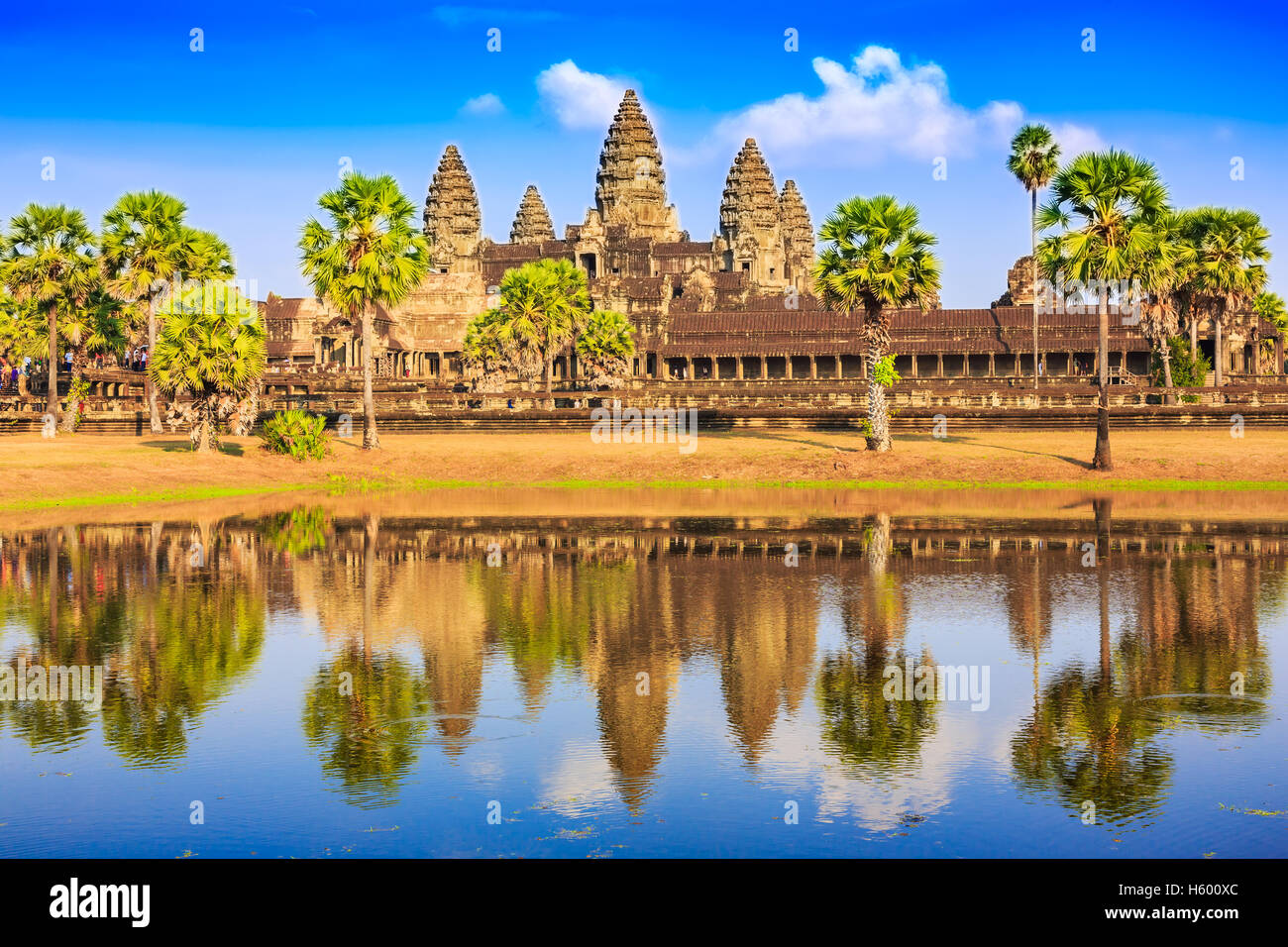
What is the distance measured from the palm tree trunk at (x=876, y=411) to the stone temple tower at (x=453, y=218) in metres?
93.7

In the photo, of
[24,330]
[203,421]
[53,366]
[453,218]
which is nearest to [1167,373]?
[203,421]

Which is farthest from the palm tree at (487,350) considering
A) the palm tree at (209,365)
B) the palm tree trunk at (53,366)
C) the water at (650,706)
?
the water at (650,706)

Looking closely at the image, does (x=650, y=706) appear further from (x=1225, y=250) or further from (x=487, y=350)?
(x=487, y=350)

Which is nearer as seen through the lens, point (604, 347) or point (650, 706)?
point (650, 706)

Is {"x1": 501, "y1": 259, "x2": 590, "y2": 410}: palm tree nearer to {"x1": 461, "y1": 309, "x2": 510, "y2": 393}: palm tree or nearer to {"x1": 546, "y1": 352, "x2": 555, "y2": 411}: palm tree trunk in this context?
{"x1": 546, "y1": 352, "x2": 555, "y2": 411}: palm tree trunk

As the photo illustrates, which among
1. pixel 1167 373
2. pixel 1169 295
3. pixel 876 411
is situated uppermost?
pixel 1169 295

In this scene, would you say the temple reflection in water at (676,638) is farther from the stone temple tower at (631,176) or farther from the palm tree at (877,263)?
the stone temple tower at (631,176)

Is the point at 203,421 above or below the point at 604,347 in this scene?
below

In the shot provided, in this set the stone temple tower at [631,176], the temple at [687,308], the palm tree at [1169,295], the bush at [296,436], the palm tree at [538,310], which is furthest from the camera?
the stone temple tower at [631,176]

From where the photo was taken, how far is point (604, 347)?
3327 inches

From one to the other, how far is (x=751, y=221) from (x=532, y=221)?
29.3 m

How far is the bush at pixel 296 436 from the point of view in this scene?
4612 centimetres

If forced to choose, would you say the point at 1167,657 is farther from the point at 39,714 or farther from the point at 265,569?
the point at 265,569

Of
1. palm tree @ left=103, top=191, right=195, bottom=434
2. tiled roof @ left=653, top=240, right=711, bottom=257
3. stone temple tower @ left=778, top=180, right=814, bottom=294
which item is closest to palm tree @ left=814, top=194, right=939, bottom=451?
palm tree @ left=103, top=191, right=195, bottom=434
